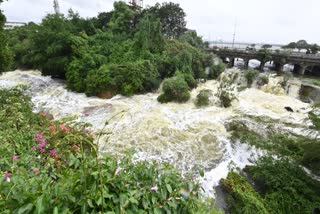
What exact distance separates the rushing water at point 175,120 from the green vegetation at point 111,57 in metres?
1.00

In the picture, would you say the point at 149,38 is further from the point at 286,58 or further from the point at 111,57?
the point at 286,58

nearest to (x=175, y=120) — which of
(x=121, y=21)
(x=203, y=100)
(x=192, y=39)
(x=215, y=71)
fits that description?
(x=203, y=100)

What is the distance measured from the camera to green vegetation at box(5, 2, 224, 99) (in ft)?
37.8

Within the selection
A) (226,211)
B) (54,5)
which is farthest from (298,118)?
(54,5)

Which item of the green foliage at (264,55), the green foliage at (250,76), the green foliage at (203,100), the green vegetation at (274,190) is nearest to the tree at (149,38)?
the green foliage at (203,100)

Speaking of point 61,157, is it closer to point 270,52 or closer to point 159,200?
point 159,200

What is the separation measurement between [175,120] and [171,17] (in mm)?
17157

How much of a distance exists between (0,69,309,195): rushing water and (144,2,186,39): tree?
42.2 feet

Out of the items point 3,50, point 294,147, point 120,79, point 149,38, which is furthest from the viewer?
point 149,38

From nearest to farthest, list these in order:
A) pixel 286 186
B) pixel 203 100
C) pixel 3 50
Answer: pixel 286 186, pixel 3 50, pixel 203 100

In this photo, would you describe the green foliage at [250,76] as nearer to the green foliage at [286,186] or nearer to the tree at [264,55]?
the tree at [264,55]

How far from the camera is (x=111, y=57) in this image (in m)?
13.6

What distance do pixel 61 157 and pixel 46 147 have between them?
1.23 ft

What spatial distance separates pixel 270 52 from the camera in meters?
20.8
